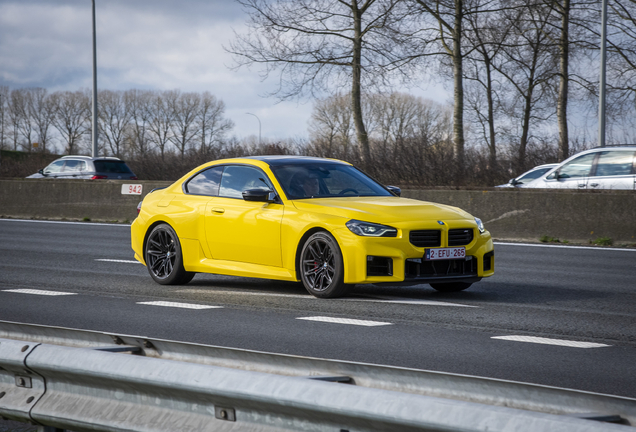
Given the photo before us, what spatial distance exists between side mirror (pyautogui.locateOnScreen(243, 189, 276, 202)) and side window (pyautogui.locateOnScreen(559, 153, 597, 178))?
33.4 feet

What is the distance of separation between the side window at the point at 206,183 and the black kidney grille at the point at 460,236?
2.80 metres

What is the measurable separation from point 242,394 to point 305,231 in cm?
565

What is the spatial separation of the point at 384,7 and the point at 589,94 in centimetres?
841

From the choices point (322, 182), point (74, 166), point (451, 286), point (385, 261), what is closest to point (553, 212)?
point (451, 286)

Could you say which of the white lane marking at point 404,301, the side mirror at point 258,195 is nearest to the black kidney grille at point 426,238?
the white lane marking at point 404,301

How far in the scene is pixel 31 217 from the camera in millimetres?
23250

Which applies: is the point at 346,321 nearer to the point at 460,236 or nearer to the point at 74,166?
the point at 460,236

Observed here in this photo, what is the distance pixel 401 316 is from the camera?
7637 mm

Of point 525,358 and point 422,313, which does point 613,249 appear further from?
point 525,358

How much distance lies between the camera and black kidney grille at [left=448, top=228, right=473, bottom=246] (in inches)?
334

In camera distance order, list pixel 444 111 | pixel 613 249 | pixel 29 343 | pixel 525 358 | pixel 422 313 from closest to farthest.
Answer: pixel 29 343 < pixel 525 358 < pixel 422 313 < pixel 613 249 < pixel 444 111

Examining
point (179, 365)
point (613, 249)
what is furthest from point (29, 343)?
point (613, 249)

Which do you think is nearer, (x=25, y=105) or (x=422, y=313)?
(x=422, y=313)

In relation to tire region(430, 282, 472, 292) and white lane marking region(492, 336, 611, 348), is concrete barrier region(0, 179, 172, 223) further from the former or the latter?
white lane marking region(492, 336, 611, 348)
